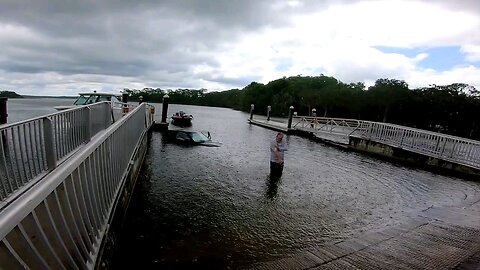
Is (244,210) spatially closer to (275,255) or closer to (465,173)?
(275,255)

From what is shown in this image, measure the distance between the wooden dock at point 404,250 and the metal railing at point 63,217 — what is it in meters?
2.74

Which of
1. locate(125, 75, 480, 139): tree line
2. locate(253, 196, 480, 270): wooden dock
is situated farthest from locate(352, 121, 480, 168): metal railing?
locate(125, 75, 480, 139): tree line

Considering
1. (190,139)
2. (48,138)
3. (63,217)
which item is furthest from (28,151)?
(190,139)

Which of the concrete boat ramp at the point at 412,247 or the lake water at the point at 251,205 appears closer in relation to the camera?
the concrete boat ramp at the point at 412,247

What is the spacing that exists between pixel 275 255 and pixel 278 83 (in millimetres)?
109419

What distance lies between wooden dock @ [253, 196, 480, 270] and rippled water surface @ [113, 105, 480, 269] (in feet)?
2.08

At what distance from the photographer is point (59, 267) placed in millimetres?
2223

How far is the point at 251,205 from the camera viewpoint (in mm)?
8445

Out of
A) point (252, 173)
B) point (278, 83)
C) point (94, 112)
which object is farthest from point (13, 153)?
point (278, 83)

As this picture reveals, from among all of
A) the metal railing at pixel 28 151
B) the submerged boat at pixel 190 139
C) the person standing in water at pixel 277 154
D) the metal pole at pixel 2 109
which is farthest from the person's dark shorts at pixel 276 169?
the metal pole at pixel 2 109

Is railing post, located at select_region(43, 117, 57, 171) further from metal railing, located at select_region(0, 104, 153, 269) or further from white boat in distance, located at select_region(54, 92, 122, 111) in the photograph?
white boat in distance, located at select_region(54, 92, 122, 111)

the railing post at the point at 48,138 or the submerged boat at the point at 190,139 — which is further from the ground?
the railing post at the point at 48,138

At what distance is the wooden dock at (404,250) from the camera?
4992 millimetres

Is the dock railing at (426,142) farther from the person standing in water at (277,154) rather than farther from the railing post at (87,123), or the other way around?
the railing post at (87,123)
